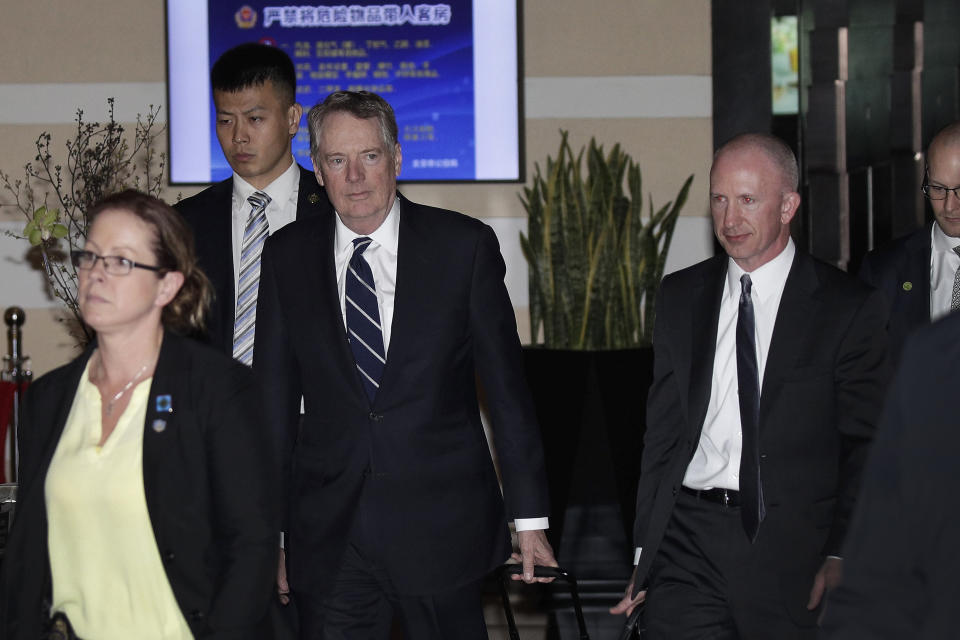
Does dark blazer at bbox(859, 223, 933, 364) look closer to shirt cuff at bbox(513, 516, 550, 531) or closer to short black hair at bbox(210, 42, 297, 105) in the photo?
shirt cuff at bbox(513, 516, 550, 531)

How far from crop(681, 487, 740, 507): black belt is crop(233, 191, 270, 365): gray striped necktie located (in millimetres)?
1180

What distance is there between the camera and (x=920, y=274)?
3594mm

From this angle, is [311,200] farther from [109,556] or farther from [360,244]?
[109,556]

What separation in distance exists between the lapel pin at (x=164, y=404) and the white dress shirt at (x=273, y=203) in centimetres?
128

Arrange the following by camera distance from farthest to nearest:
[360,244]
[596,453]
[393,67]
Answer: [393,67] < [596,453] < [360,244]

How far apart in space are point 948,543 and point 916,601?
0.08m

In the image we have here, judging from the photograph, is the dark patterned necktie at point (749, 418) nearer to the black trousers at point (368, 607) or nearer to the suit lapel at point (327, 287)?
the black trousers at point (368, 607)

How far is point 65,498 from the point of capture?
1994 millimetres

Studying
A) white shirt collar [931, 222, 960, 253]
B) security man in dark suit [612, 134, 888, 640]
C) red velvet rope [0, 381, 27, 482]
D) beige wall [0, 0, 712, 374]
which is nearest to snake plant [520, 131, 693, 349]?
beige wall [0, 0, 712, 374]

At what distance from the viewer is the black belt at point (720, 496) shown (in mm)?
2682

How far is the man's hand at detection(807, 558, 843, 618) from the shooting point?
2.56m

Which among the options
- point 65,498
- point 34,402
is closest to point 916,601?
point 65,498

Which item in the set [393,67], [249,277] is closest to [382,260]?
[249,277]

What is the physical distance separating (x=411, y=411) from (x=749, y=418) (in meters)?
0.75
